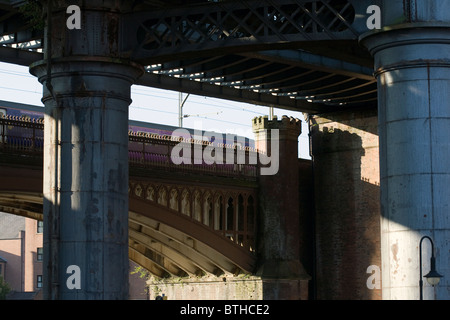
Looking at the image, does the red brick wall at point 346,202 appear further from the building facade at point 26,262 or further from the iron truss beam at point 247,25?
the building facade at point 26,262

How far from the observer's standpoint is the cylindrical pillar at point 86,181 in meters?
16.5

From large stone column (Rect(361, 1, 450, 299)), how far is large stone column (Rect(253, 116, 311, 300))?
Answer: 30.7 meters

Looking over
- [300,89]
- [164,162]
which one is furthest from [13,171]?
[300,89]

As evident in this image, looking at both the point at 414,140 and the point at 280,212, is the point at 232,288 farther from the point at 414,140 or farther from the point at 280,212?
the point at 414,140

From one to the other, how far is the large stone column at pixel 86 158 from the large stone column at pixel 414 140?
172 inches

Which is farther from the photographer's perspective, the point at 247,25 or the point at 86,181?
the point at 247,25

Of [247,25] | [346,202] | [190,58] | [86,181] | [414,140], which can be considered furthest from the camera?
[346,202]

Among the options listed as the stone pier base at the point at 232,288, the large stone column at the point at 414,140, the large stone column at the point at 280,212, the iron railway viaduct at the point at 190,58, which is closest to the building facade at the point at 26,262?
the stone pier base at the point at 232,288

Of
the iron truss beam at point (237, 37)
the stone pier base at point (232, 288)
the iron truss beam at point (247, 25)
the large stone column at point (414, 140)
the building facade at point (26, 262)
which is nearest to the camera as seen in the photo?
the large stone column at point (414, 140)

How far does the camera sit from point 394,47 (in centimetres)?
1513

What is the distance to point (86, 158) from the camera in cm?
1669

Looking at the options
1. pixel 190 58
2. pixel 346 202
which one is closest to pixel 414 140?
pixel 190 58

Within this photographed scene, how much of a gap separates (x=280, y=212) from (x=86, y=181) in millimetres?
30226

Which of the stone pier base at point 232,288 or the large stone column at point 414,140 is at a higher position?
the large stone column at point 414,140
